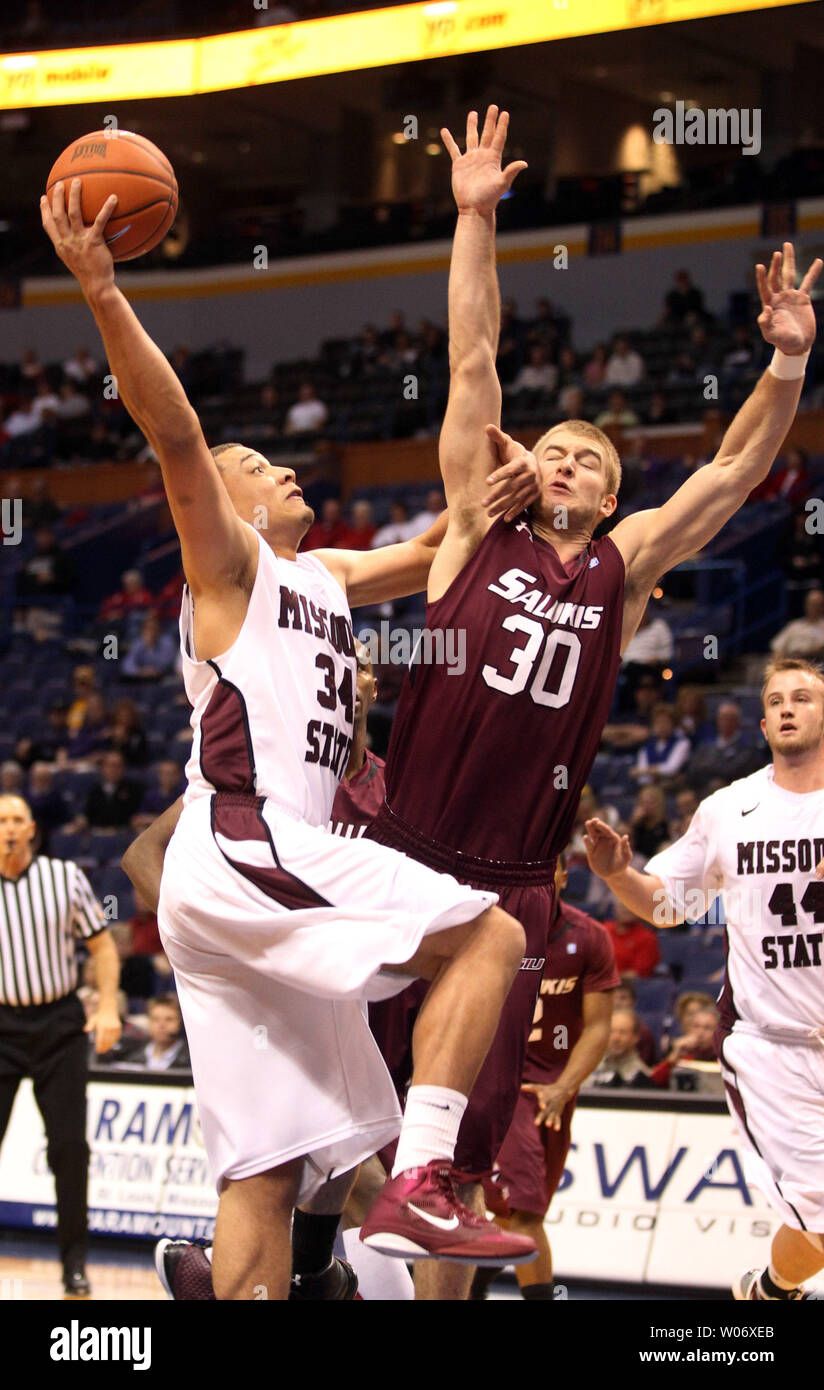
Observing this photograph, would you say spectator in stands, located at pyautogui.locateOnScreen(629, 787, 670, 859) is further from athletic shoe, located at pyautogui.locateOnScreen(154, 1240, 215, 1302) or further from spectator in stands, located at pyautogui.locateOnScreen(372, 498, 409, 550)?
athletic shoe, located at pyautogui.locateOnScreen(154, 1240, 215, 1302)

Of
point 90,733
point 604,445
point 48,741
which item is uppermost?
point 604,445

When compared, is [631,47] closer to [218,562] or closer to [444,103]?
[444,103]

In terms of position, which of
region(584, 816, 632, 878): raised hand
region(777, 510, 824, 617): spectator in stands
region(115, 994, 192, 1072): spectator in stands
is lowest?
region(115, 994, 192, 1072): spectator in stands

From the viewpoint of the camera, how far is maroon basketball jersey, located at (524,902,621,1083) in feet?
24.7

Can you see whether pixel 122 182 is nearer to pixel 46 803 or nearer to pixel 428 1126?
pixel 428 1126

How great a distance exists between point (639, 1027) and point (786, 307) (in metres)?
5.50

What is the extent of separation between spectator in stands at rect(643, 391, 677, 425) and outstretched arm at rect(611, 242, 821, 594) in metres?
13.3

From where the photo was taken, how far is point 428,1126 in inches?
151

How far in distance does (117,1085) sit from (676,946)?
148 inches

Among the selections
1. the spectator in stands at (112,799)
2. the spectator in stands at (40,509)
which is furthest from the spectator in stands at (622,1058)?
the spectator in stands at (40,509)

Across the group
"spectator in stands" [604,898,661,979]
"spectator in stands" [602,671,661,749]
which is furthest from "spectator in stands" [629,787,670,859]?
"spectator in stands" [602,671,661,749]

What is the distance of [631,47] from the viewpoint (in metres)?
20.7

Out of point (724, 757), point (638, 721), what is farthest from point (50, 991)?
point (638, 721)
